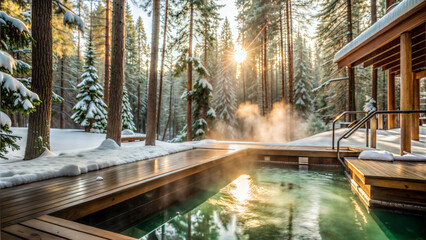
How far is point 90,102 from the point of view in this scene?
13219 millimetres

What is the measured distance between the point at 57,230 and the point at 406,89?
631 centimetres

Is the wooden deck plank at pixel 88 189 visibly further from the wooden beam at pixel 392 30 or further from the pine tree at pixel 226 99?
the pine tree at pixel 226 99

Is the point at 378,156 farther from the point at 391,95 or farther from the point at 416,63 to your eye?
the point at 391,95

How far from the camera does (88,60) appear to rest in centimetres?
1322

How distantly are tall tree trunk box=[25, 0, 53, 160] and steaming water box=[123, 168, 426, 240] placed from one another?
3.66 meters

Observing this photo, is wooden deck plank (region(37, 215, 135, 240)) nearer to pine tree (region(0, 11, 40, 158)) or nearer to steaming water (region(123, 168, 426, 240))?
steaming water (region(123, 168, 426, 240))

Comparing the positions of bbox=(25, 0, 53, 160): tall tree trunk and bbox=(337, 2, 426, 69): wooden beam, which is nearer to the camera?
bbox=(337, 2, 426, 69): wooden beam

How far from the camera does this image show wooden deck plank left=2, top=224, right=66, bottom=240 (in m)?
1.56

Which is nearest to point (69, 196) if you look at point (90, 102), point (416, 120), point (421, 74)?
point (416, 120)

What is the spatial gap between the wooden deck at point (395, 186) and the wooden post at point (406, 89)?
3.25 ft

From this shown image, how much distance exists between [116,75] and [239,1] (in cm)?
1185

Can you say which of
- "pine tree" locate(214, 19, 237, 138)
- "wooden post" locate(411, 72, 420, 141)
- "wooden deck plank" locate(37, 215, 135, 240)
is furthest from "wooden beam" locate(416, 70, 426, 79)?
"pine tree" locate(214, 19, 237, 138)

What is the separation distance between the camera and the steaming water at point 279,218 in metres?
2.85

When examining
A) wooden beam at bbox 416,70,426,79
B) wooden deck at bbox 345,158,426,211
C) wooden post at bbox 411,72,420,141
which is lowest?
wooden deck at bbox 345,158,426,211
